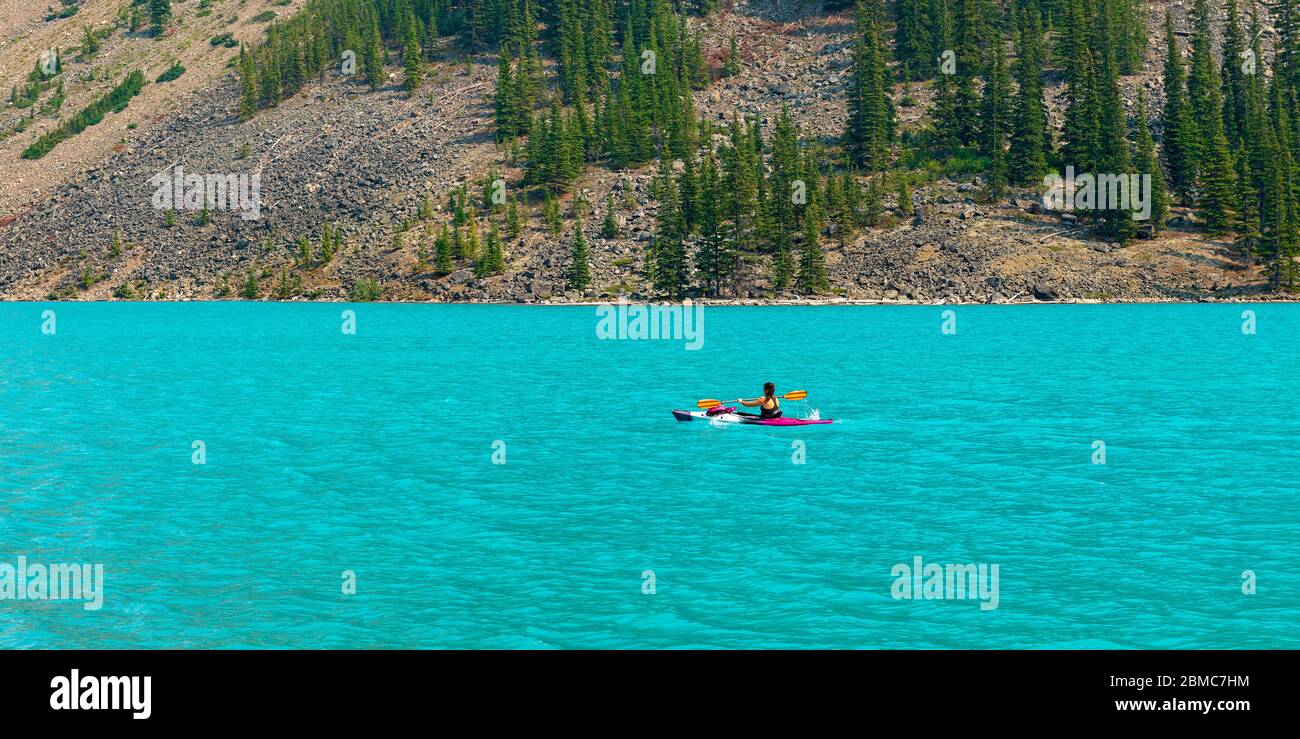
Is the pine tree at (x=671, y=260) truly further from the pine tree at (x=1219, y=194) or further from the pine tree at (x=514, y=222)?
the pine tree at (x=1219, y=194)

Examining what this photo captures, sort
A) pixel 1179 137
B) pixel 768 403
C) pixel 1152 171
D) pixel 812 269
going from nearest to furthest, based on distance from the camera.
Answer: pixel 768 403 → pixel 812 269 → pixel 1152 171 → pixel 1179 137

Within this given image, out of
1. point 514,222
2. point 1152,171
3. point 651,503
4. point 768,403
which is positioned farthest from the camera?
point 514,222

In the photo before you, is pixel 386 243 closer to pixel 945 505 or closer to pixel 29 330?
pixel 29 330

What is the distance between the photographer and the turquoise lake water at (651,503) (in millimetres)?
27375

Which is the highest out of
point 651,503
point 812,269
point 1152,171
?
point 1152,171

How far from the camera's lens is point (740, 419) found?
59250 millimetres

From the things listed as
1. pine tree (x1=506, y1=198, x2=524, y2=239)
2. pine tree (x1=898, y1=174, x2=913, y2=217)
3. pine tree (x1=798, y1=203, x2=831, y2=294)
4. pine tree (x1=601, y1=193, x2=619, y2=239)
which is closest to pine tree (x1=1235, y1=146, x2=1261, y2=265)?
pine tree (x1=898, y1=174, x2=913, y2=217)

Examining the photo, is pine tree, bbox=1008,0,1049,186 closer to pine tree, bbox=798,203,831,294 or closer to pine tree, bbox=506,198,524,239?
pine tree, bbox=798,203,831,294

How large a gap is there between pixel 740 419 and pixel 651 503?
62.0 feet

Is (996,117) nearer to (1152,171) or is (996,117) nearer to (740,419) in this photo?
(1152,171)

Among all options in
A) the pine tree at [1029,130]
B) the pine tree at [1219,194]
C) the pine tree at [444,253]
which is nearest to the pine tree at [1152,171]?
the pine tree at [1219,194]

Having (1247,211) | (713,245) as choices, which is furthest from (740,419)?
(1247,211)
